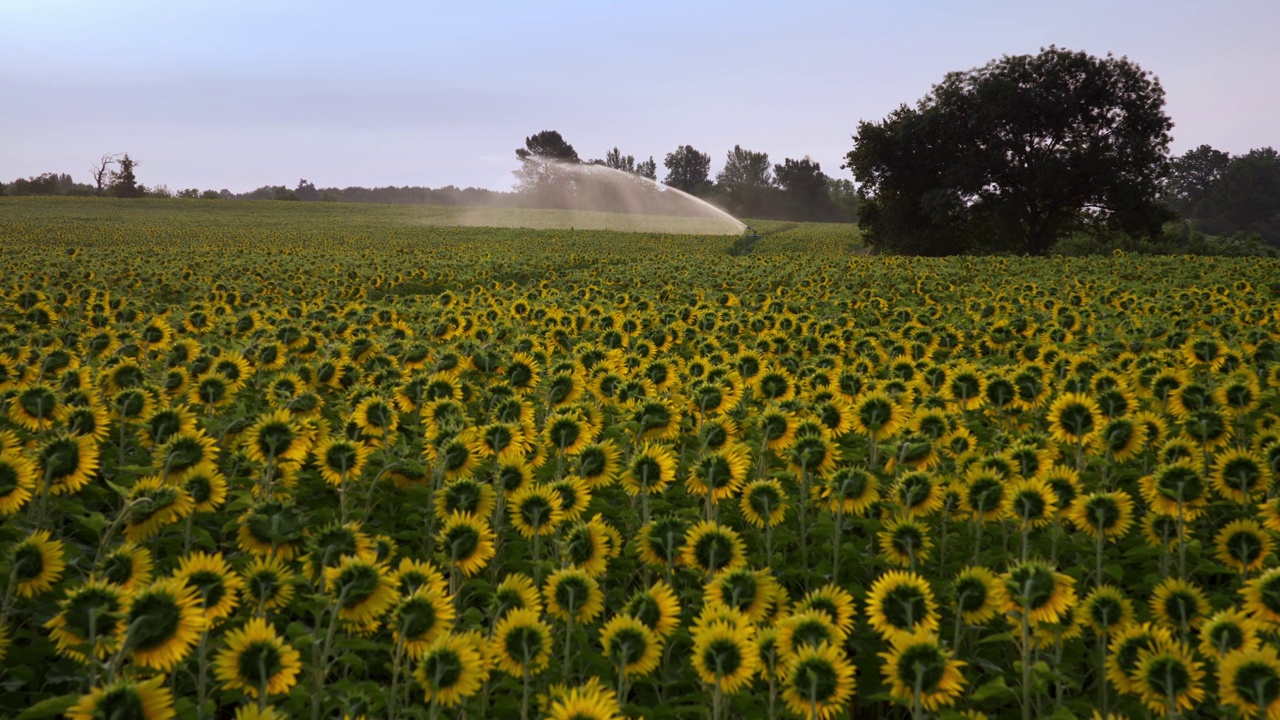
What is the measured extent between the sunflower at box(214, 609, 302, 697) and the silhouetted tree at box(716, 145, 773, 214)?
365 feet

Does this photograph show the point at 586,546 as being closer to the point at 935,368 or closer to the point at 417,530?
the point at 417,530

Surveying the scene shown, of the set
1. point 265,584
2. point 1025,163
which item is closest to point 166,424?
point 265,584

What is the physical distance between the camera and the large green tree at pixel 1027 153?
33719 millimetres

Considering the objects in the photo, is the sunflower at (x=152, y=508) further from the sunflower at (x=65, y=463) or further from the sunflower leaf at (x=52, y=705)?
the sunflower leaf at (x=52, y=705)

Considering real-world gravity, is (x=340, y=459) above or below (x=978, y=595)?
above

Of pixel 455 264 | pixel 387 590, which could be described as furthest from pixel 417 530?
pixel 455 264

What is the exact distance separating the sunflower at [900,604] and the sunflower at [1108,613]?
0.53m

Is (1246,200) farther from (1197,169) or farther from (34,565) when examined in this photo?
(34,565)

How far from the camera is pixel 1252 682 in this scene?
2.12 meters

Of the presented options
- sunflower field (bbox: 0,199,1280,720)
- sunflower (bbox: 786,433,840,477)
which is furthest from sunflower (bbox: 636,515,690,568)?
sunflower (bbox: 786,433,840,477)

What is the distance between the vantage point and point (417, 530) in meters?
3.69

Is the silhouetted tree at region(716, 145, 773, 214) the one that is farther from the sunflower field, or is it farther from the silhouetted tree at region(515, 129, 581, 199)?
the sunflower field

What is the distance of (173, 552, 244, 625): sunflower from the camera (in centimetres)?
234

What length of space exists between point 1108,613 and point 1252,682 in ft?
1.71
